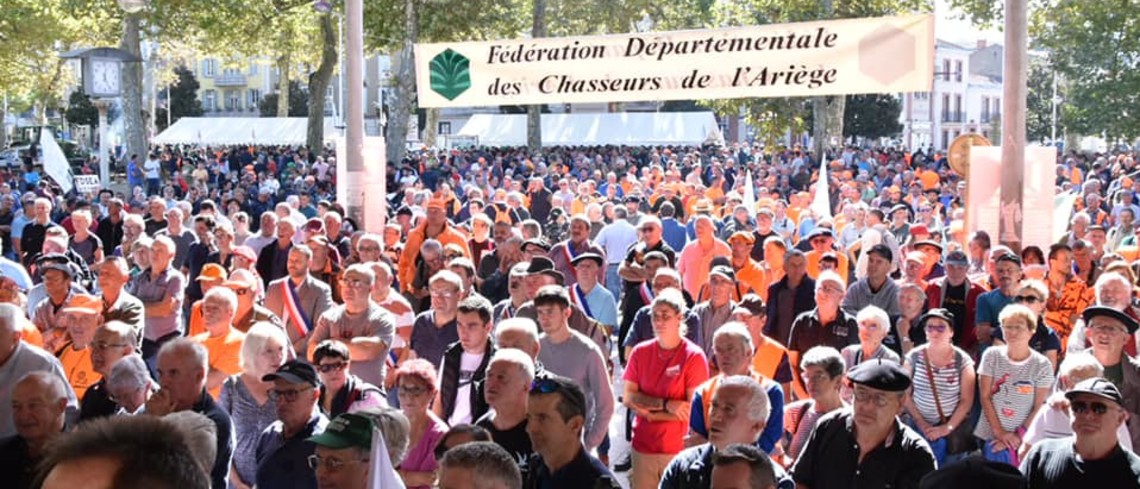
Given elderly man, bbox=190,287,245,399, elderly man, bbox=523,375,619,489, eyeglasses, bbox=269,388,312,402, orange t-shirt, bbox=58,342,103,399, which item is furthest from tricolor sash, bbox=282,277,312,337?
elderly man, bbox=523,375,619,489

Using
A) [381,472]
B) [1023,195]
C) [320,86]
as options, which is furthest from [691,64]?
[320,86]

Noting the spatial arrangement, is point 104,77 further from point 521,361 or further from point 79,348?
point 521,361

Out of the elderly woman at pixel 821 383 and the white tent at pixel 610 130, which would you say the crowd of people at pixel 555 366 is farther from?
the white tent at pixel 610 130

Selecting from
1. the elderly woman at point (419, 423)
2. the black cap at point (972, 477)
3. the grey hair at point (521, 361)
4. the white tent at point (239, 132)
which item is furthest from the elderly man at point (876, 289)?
the white tent at point (239, 132)

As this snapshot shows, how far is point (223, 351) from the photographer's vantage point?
7395mm

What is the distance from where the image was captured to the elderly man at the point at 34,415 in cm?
546

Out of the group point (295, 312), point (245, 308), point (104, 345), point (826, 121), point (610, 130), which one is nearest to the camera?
point (104, 345)

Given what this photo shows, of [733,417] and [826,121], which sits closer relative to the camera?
[733,417]

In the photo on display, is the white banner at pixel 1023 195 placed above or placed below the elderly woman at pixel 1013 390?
above

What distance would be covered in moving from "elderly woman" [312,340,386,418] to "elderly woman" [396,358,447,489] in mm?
345

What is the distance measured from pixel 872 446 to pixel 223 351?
358 cm

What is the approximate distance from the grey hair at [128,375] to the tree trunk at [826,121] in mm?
38924

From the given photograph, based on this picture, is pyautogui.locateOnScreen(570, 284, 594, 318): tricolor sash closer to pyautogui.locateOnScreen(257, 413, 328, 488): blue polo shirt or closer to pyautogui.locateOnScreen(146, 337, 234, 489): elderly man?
pyautogui.locateOnScreen(146, 337, 234, 489): elderly man

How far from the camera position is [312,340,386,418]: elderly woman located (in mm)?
6254
